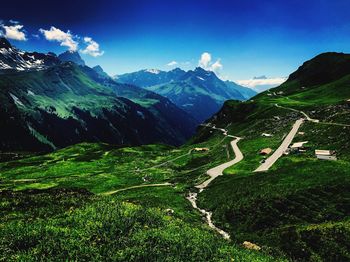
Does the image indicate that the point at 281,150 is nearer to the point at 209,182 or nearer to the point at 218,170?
the point at 218,170

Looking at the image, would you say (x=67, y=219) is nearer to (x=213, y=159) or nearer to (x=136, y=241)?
(x=136, y=241)

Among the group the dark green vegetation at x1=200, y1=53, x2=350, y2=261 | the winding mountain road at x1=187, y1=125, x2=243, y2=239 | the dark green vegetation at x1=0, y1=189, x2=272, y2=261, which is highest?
the dark green vegetation at x1=0, y1=189, x2=272, y2=261

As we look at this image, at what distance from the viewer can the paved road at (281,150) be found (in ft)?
290

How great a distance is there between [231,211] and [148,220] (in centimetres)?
2446

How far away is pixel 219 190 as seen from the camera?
7194cm

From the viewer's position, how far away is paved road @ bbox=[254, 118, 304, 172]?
88363 millimetres

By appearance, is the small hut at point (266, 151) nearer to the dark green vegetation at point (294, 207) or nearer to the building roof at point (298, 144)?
the building roof at point (298, 144)

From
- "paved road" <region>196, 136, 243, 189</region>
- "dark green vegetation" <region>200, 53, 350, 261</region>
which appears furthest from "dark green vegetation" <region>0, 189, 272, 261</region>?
"paved road" <region>196, 136, 243, 189</region>

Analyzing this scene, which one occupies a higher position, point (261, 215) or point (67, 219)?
point (67, 219)

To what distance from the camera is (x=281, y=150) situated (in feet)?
343

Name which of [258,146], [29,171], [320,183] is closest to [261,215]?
[320,183]

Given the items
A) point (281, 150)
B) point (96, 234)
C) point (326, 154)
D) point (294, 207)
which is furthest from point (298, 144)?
point (96, 234)

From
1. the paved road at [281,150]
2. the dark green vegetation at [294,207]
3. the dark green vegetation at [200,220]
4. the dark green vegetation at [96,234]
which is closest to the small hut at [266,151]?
the paved road at [281,150]

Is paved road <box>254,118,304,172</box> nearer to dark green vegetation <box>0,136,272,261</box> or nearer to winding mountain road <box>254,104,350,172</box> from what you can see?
winding mountain road <box>254,104,350,172</box>
